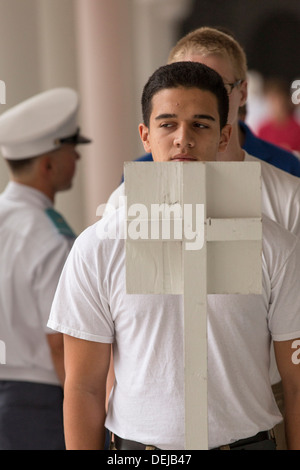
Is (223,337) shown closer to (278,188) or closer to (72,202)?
(278,188)

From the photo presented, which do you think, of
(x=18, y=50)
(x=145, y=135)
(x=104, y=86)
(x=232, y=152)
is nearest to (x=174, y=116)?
(x=145, y=135)

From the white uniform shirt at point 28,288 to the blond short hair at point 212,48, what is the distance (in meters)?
0.85

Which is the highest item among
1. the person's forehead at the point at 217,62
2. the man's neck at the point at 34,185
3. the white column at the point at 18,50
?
the white column at the point at 18,50

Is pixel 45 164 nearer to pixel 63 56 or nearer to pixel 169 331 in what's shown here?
pixel 169 331

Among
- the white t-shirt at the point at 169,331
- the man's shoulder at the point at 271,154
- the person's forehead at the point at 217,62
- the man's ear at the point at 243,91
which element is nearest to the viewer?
the white t-shirt at the point at 169,331

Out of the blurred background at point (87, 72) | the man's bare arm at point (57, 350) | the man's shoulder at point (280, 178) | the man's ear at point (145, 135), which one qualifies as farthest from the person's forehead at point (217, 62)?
the blurred background at point (87, 72)

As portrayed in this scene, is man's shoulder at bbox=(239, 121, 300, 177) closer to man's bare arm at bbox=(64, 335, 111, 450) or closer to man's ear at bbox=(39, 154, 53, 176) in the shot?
man's ear at bbox=(39, 154, 53, 176)

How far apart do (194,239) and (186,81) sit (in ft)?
1.54

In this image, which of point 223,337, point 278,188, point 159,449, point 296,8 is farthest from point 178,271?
point 296,8

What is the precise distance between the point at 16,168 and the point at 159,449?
5.38 ft

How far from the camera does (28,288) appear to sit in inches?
110

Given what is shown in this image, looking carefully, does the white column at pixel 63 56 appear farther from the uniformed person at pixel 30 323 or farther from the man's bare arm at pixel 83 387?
the man's bare arm at pixel 83 387

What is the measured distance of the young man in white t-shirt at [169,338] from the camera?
162 centimetres

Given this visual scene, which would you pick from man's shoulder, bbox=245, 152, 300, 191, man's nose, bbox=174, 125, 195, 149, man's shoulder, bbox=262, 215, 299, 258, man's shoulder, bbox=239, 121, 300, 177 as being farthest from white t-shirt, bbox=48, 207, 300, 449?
man's shoulder, bbox=239, 121, 300, 177
